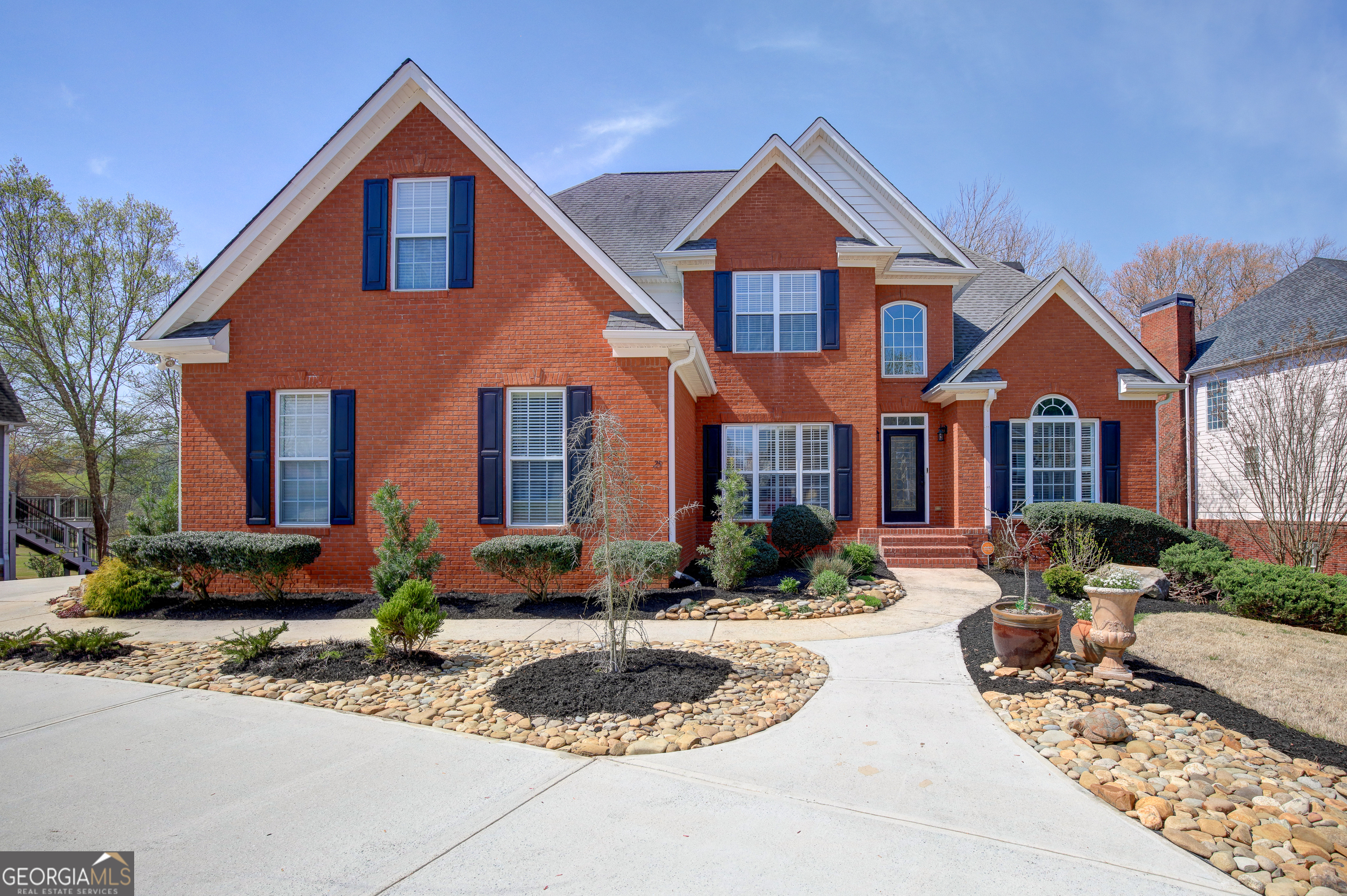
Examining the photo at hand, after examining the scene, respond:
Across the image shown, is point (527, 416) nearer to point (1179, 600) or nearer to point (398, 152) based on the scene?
point (398, 152)

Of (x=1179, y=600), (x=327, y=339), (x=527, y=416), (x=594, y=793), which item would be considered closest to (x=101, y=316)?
(x=327, y=339)

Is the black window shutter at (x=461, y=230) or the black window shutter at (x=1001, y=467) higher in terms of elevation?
the black window shutter at (x=461, y=230)

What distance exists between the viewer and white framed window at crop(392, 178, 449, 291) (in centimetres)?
1112

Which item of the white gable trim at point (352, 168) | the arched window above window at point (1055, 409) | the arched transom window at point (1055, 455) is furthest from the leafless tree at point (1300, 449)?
the white gable trim at point (352, 168)

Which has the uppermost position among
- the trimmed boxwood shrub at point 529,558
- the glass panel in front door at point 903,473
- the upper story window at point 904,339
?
the upper story window at point 904,339

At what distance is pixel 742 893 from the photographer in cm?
307

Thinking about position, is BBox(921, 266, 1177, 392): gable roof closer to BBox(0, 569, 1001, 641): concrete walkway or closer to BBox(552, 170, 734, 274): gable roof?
BBox(0, 569, 1001, 641): concrete walkway

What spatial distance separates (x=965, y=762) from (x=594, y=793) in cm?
242

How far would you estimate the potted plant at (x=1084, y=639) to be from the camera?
21.5ft

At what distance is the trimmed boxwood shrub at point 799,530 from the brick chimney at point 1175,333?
1131cm

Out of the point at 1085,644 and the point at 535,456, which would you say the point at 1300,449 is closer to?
the point at 1085,644

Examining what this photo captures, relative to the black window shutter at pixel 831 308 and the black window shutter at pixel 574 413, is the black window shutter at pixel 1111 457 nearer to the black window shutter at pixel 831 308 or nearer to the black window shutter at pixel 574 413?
the black window shutter at pixel 831 308

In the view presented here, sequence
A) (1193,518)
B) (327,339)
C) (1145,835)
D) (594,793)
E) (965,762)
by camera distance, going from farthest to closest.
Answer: (1193,518) < (327,339) < (965,762) < (594,793) < (1145,835)

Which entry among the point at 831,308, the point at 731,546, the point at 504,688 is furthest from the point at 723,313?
the point at 504,688
